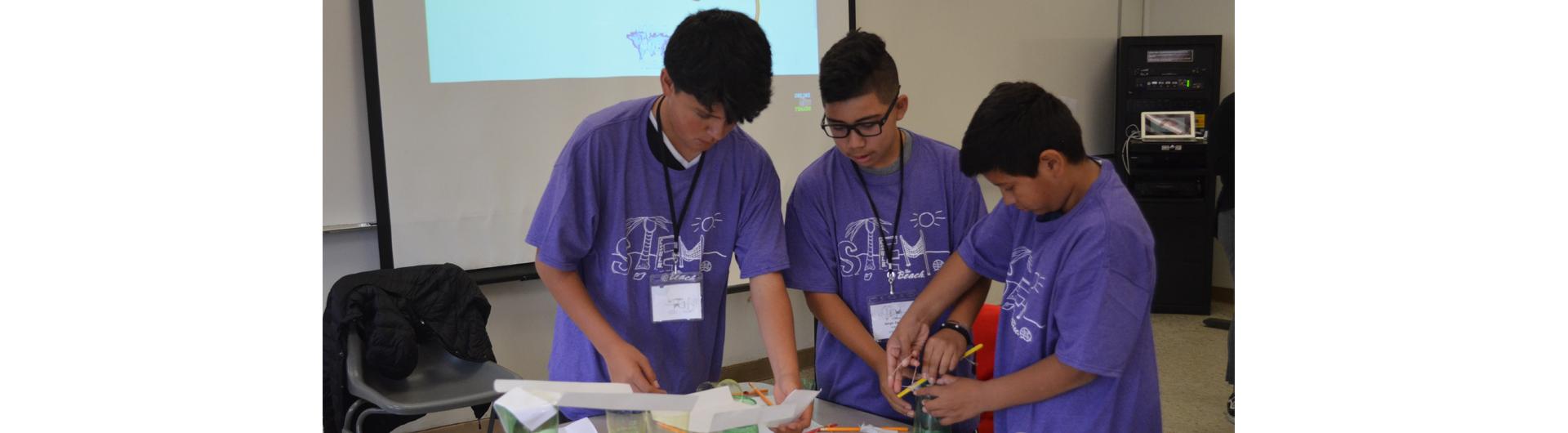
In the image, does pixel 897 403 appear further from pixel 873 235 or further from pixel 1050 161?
pixel 1050 161

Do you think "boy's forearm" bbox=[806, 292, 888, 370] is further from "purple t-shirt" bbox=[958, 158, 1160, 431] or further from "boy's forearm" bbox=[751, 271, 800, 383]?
"purple t-shirt" bbox=[958, 158, 1160, 431]

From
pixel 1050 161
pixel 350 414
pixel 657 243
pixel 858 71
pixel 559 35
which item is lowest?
pixel 350 414

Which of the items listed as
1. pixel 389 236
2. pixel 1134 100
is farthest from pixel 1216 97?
pixel 389 236

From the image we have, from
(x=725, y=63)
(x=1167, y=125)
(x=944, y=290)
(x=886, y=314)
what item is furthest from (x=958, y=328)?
(x=1167, y=125)

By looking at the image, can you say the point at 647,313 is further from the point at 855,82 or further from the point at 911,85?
the point at 911,85

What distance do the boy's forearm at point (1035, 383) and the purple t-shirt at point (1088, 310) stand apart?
0.09 ft

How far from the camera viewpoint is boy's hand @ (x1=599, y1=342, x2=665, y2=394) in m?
1.65

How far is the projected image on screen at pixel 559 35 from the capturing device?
330cm

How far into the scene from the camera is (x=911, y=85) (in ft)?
15.8

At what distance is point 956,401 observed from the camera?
1.65 metres

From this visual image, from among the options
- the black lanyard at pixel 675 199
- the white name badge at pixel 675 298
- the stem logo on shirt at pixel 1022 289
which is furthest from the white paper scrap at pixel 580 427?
the stem logo on shirt at pixel 1022 289

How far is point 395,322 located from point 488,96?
0.87 metres

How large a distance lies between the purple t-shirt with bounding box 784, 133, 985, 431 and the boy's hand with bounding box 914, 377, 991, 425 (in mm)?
324
